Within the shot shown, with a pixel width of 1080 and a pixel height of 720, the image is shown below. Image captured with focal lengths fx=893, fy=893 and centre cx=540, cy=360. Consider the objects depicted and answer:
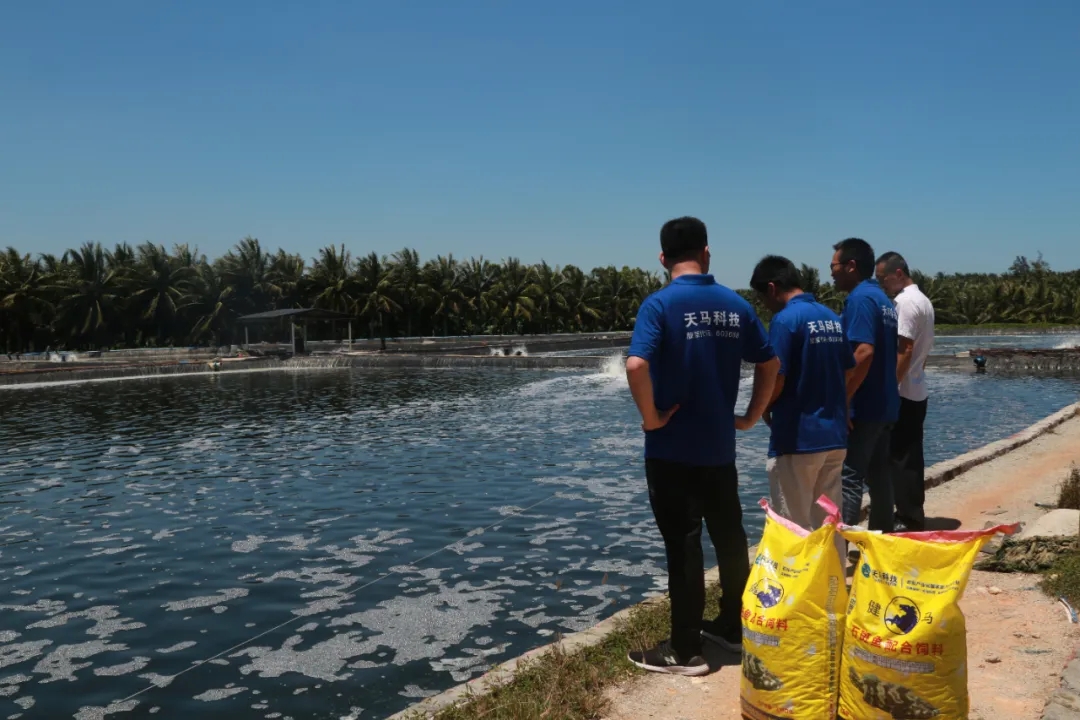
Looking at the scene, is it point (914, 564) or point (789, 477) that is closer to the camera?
point (914, 564)

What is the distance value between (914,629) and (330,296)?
62340 mm

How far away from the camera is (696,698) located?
382 cm

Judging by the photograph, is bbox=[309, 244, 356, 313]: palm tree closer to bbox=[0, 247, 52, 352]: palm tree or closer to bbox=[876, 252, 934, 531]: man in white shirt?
bbox=[0, 247, 52, 352]: palm tree

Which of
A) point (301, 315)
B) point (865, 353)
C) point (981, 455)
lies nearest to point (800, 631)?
point (865, 353)

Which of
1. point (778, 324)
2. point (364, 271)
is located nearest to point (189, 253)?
point (364, 271)

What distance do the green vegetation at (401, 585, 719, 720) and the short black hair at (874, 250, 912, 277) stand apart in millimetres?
2666

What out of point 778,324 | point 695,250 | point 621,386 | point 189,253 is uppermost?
point 189,253

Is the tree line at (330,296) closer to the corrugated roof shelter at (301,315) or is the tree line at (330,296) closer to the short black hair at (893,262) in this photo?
the corrugated roof shelter at (301,315)

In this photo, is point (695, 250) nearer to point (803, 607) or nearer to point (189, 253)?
point (803, 607)

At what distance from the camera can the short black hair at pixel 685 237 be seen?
3.99 meters

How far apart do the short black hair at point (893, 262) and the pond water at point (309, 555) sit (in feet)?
9.50

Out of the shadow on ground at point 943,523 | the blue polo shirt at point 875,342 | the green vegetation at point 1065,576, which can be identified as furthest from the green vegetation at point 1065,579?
the shadow on ground at point 943,523

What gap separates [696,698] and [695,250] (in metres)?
1.94

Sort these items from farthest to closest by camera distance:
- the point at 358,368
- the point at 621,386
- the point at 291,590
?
1. the point at 358,368
2. the point at 621,386
3. the point at 291,590
